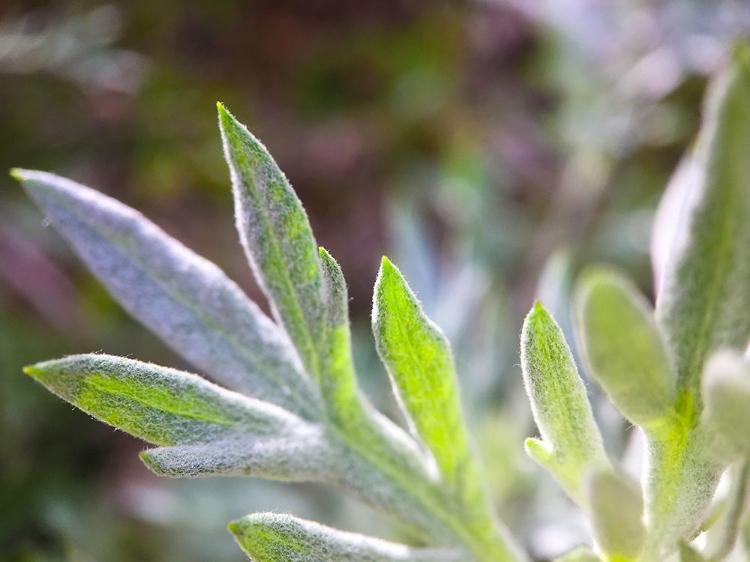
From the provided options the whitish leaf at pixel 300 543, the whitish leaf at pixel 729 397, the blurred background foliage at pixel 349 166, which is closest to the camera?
the whitish leaf at pixel 729 397

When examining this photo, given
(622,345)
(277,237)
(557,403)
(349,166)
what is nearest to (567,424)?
(557,403)

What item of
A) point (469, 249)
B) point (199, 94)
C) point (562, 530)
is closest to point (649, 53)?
point (469, 249)

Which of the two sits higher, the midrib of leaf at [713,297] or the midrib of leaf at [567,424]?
the midrib of leaf at [713,297]

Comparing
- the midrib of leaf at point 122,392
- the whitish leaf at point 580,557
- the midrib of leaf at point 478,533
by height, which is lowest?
the whitish leaf at point 580,557

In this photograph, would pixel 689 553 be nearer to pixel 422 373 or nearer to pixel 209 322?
pixel 422 373

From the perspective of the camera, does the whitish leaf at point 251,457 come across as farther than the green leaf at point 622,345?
Yes


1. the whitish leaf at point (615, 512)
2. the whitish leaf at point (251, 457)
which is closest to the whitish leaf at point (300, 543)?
the whitish leaf at point (251, 457)

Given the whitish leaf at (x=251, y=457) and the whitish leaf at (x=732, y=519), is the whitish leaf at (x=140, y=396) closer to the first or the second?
the whitish leaf at (x=251, y=457)

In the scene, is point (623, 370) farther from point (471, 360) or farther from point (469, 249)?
point (469, 249)
